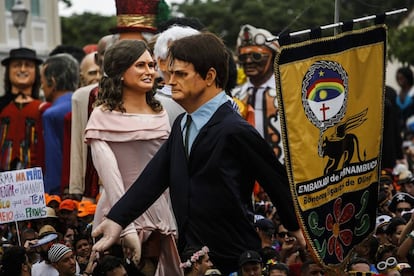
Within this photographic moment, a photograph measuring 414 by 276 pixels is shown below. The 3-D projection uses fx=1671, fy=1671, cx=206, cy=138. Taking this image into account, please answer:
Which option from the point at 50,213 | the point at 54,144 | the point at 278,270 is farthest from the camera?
the point at 54,144

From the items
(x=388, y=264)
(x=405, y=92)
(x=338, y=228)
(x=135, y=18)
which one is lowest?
(x=405, y=92)

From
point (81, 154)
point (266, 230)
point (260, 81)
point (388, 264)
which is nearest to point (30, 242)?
point (81, 154)

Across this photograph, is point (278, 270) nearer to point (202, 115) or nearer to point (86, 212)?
point (202, 115)

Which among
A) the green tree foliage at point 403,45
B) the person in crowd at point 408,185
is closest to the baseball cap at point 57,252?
the person in crowd at point 408,185

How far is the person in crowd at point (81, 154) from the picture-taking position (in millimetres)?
11852

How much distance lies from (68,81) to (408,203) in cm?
335

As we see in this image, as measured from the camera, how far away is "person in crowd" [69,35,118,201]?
11.9 meters

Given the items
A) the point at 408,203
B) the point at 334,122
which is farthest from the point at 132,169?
the point at 408,203

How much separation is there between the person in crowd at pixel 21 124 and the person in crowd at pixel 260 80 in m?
A: 1.88

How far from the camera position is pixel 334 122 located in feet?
29.8

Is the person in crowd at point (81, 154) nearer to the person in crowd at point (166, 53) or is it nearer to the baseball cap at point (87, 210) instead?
the baseball cap at point (87, 210)

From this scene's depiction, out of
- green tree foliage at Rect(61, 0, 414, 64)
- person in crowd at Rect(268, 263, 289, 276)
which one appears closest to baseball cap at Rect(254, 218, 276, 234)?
person in crowd at Rect(268, 263, 289, 276)

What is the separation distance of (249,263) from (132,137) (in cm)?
153

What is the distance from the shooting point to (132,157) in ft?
33.6
